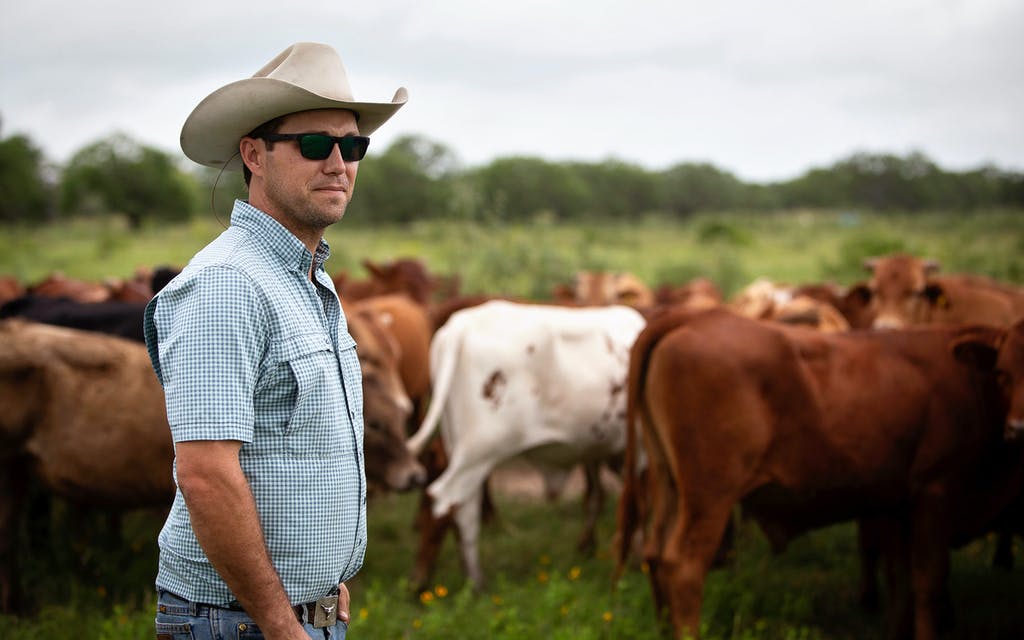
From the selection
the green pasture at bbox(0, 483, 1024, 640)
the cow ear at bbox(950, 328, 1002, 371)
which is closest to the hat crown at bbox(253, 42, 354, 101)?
the green pasture at bbox(0, 483, 1024, 640)

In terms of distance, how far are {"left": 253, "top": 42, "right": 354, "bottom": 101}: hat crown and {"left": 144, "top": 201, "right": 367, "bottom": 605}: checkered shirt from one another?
1.15 feet

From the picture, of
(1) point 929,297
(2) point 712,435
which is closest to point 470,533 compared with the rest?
(2) point 712,435

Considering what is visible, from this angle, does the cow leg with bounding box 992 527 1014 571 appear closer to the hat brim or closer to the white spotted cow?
the white spotted cow

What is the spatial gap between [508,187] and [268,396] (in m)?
55.8

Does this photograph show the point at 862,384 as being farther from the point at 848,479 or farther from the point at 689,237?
the point at 689,237

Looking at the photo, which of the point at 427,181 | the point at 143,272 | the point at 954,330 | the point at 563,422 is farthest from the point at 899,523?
the point at 427,181

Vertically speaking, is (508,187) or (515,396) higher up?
(508,187)

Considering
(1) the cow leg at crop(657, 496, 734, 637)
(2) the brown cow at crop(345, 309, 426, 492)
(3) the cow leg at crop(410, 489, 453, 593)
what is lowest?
(3) the cow leg at crop(410, 489, 453, 593)

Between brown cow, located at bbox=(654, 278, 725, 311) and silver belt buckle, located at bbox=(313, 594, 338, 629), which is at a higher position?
silver belt buckle, located at bbox=(313, 594, 338, 629)

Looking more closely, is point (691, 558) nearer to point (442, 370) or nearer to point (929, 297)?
point (442, 370)

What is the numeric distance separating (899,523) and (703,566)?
4.73ft

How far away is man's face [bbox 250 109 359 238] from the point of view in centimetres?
212

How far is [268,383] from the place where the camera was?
76.0 inches

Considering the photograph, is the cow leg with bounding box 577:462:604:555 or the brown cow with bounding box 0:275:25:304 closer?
the cow leg with bounding box 577:462:604:555
